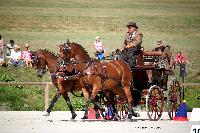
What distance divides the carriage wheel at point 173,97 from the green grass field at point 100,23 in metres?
7.87

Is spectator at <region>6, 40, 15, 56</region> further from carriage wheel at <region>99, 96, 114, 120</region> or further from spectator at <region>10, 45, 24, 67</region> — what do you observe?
carriage wheel at <region>99, 96, 114, 120</region>

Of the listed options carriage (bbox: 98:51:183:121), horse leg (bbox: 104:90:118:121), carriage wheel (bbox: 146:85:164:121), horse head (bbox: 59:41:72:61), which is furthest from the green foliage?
horse head (bbox: 59:41:72:61)

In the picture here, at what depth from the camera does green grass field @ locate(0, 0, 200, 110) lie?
99.1ft

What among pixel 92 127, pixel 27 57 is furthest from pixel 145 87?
pixel 27 57

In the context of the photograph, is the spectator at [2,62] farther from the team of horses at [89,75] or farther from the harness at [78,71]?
the harness at [78,71]

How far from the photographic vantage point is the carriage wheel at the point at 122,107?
21562 mm

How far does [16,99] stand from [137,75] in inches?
266

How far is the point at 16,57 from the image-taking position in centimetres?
2886

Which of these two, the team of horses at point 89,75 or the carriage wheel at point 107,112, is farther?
the carriage wheel at point 107,112

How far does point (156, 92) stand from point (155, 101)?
1.01ft

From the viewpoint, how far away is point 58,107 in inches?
1073

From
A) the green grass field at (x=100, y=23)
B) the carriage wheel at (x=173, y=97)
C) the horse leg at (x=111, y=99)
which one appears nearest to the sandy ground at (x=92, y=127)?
the horse leg at (x=111, y=99)

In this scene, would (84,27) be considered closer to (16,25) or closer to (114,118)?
(16,25)

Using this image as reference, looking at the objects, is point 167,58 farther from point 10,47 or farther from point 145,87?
point 10,47
